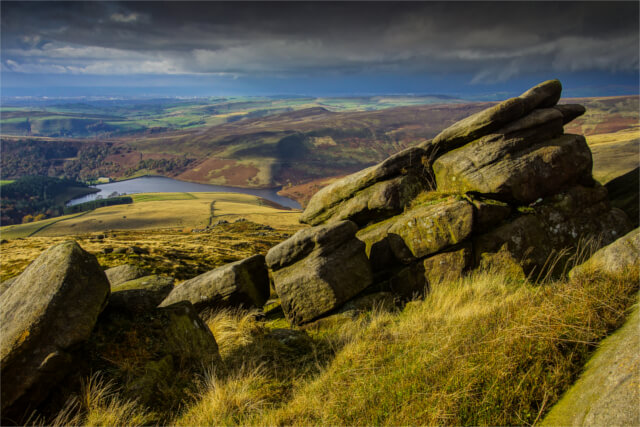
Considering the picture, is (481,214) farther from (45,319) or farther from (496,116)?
(45,319)

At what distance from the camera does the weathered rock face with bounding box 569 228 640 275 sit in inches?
310

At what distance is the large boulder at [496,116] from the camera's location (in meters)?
14.6

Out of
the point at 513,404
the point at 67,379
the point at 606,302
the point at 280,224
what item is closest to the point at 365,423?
the point at 513,404

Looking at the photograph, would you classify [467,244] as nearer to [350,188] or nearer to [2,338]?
[350,188]

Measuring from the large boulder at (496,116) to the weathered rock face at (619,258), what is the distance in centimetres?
745

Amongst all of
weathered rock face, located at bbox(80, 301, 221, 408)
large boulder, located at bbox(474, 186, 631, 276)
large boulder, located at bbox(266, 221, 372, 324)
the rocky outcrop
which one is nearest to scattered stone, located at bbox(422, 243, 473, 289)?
the rocky outcrop

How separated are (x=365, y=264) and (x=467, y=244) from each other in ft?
13.5

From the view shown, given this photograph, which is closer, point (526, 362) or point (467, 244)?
point (526, 362)

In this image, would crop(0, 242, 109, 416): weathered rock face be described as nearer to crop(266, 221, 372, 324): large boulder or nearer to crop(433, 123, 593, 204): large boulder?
crop(266, 221, 372, 324): large boulder

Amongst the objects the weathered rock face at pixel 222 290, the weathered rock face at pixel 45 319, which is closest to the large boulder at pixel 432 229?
the weathered rock face at pixel 222 290

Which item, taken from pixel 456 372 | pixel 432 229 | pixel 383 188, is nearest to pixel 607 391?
pixel 456 372

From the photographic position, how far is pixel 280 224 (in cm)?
10269

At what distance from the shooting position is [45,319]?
6.18 m

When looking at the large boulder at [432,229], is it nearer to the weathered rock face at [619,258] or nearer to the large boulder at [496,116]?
the large boulder at [496,116]
